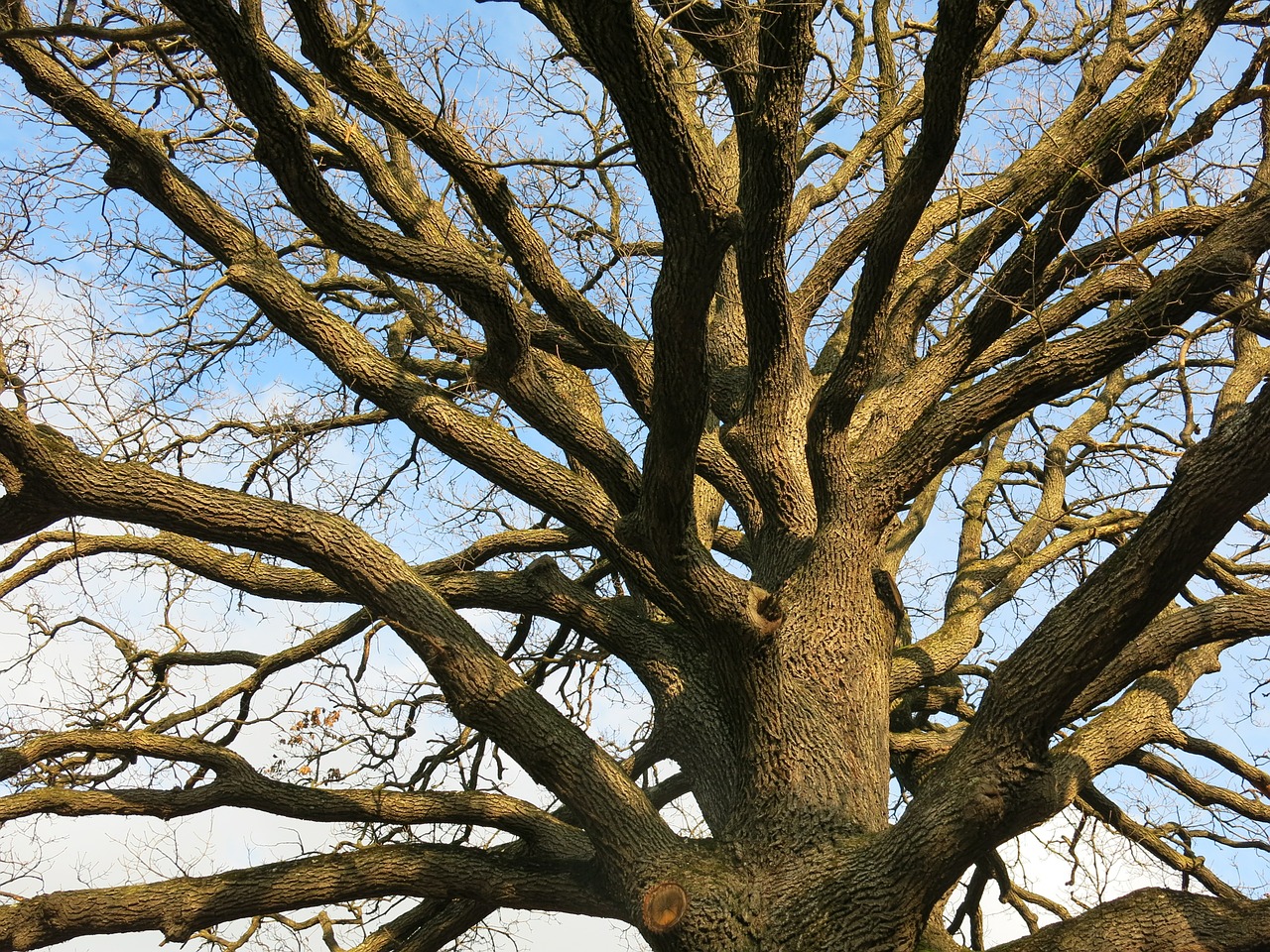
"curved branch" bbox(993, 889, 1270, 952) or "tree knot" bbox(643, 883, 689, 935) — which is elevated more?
"tree knot" bbox(643, 883, 689, 935)

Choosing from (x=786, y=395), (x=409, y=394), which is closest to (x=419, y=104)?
(x=409, y=394)

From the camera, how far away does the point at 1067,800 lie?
12.1ft

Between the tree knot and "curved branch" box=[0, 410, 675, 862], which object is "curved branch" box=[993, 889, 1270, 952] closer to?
Answer: the tree knot

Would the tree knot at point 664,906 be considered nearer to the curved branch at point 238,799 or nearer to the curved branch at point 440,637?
the curved branch at point 440,637

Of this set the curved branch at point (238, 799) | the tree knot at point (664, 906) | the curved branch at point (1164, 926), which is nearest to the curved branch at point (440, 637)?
the tree knot at point (664, 906)

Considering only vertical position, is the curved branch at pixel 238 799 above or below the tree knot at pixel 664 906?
above

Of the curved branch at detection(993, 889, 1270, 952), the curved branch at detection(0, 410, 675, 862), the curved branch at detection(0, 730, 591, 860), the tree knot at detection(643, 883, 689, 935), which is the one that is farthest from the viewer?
the curved branch at detection(0, 730, 591, 860)

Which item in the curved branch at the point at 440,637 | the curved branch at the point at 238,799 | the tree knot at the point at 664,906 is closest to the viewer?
the tree knot at the point at 664,906

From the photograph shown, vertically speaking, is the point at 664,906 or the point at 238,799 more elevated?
the point at 238,799

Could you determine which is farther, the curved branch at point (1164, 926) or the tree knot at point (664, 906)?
the tree knot at point (664, 906)

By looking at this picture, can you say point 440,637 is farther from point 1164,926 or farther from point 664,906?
point 1164,926

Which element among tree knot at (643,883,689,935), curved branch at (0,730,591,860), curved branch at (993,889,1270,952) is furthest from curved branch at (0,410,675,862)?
curved branch at (993,889,1270,952)

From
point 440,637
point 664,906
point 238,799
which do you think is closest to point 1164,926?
point 664,906

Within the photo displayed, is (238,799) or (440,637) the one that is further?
(238,799)
